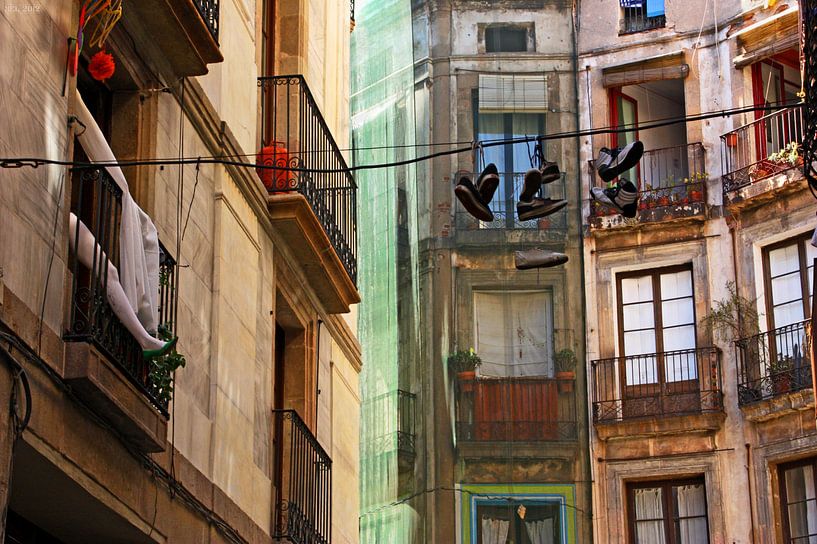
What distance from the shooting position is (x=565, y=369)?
27.1 metres

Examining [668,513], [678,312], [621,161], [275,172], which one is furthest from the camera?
[678,312]

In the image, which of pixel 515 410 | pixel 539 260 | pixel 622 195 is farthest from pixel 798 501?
pixel 622 195

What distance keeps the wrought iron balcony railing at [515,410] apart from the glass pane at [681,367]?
1581 millimetres

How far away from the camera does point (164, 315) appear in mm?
10922

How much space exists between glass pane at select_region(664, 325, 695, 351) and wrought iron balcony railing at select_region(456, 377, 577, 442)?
5.44ft

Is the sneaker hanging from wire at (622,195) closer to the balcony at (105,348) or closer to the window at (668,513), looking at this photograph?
the balcony at (105,348)

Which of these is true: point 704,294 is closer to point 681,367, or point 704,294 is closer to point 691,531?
point 681,367

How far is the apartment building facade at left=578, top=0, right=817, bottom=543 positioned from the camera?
25.4 metres

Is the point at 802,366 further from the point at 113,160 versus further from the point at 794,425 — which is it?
the point at 113,160

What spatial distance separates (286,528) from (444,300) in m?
13.8

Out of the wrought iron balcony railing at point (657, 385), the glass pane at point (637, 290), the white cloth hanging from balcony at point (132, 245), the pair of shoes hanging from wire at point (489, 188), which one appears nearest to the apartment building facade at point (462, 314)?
the wrought iron balcony railing at point (657, 385)

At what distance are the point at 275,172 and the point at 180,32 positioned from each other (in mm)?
3097

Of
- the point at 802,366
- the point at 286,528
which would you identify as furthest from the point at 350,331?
the point at 802,366

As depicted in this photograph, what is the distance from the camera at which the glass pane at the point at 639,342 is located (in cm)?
2698
